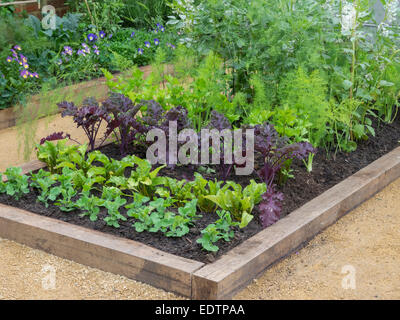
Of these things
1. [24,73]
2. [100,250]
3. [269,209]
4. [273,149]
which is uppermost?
[24,73]

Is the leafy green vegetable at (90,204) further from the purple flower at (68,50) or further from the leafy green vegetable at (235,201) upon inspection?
the purple flower at (68,50)

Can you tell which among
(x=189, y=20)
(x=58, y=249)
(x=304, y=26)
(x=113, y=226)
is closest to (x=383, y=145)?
(x=304, y=26)

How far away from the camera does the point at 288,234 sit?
327cm

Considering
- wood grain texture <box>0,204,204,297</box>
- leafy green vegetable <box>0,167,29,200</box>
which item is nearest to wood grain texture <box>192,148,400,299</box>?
wood grain texture <box>0,204,204,297</box>

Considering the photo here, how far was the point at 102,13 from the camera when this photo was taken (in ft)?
23.7

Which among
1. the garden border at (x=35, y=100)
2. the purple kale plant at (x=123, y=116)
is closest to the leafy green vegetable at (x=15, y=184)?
the purple kale plant at (x=123, y=116)

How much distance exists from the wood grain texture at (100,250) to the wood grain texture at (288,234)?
0.38ft

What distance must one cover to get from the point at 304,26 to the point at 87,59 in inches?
114

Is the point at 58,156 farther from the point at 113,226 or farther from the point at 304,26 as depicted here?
the point at 304,26

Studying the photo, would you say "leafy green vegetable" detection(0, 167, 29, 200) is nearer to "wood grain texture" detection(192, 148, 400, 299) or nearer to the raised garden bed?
the raised garden bed

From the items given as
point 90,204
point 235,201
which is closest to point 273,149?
point 235,201

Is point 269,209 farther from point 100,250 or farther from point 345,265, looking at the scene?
point 100,250

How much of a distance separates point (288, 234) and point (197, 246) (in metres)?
0.52

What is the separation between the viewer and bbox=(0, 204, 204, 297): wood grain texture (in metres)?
2.91
